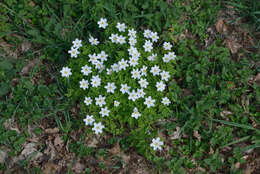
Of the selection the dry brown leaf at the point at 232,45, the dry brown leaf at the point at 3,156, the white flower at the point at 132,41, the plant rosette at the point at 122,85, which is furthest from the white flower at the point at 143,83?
the dry brown leaf at the point at 3,156

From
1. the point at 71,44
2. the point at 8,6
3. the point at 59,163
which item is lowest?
the point at 59,163

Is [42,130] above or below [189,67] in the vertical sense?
below

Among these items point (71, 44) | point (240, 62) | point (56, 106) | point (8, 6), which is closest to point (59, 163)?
point (56, 106)

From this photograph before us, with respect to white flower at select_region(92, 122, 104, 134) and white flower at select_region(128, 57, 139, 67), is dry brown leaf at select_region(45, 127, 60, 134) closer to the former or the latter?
white flower at select_region(92, 122, 104, 134)

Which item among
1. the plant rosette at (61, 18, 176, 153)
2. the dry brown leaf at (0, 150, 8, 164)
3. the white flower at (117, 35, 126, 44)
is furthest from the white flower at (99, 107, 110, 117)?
the dry brown leaf at (0, 150, 8, 164)

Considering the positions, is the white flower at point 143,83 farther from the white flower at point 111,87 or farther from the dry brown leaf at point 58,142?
the dry brown leaf at point 58,142

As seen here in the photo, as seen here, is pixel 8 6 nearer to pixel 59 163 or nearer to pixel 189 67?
pixel 59 163
